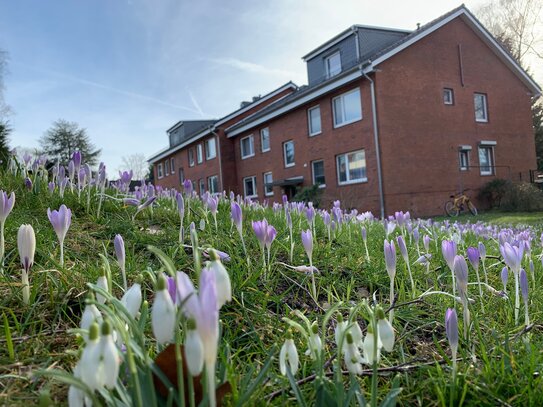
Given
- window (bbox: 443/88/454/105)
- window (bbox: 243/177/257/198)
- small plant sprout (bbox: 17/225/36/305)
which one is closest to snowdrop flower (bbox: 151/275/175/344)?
small plant sprout (bbox: 17/225/36/305)

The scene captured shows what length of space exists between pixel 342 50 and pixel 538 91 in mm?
11005

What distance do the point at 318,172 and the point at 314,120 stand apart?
256 cm

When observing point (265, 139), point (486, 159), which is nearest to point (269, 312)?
point (486, 159)

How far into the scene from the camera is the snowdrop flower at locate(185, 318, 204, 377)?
2.18ft

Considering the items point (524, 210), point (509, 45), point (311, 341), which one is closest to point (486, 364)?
point (311, 341)

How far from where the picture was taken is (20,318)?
1.50 meters

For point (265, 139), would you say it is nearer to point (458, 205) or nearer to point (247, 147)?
point (247, 147)

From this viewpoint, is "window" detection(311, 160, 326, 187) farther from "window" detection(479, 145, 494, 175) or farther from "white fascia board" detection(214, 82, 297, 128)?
"white fascia board" detection(214, 82, 297, 128)

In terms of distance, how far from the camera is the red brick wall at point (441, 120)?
16.7 m

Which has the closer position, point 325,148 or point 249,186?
point 325,148

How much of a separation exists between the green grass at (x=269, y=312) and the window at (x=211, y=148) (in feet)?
81.0

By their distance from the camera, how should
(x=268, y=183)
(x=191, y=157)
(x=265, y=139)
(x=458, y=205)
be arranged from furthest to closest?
(x=191, y=157)
(x=265, y=139)
(x=268, y=183)
(x=458, y=205)

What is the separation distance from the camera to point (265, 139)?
2391 cm

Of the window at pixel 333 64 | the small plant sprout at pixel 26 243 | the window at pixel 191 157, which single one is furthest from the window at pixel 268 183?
the small plant sprout at pixel 26 243
